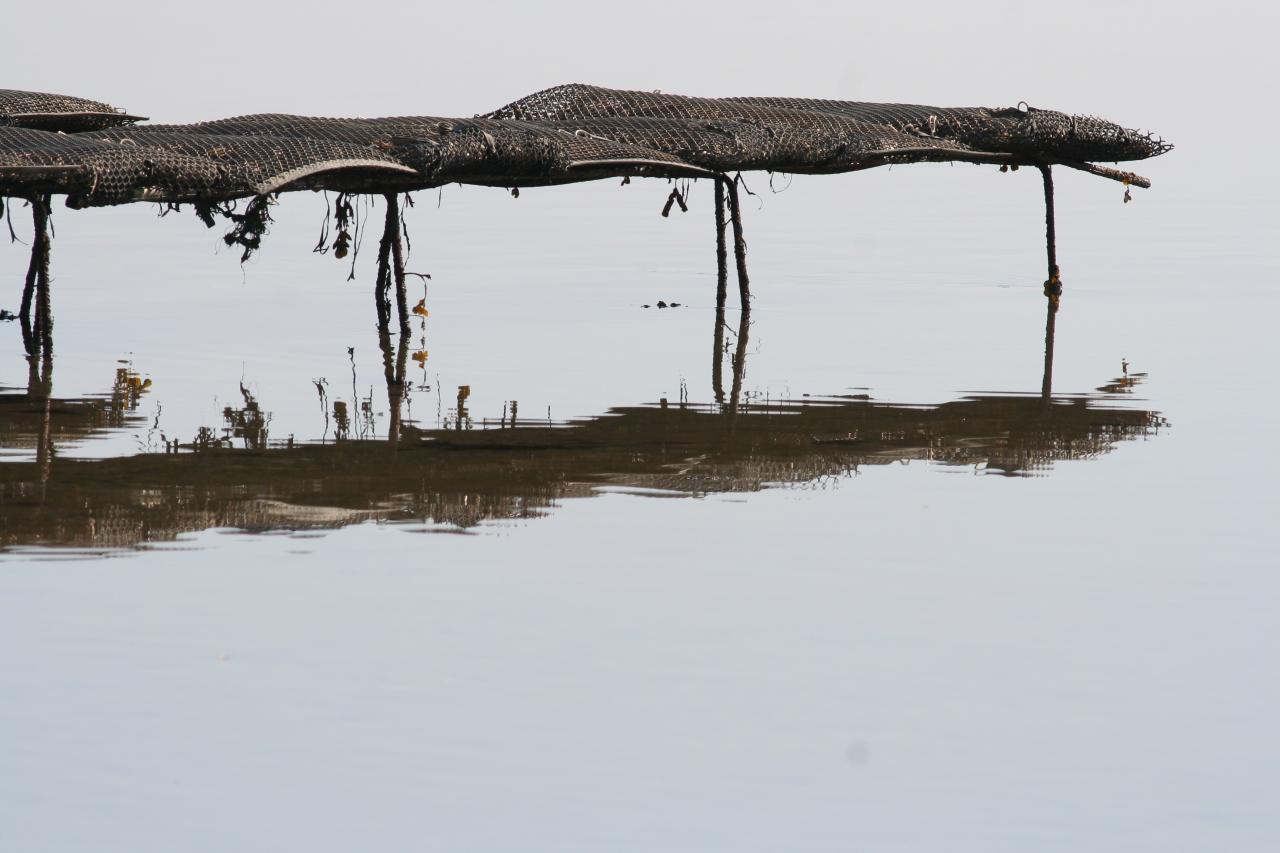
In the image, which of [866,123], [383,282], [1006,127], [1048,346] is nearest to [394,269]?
[383,282]

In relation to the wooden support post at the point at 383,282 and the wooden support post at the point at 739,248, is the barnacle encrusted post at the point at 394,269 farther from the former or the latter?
the wooden support post at the point at 739,248

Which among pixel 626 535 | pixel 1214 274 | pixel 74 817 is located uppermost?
pixel 1214 274

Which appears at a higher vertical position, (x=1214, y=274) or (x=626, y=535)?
(x=1214, y=274)

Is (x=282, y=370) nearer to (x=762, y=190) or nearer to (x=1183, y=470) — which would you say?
(x=1183, y=470)

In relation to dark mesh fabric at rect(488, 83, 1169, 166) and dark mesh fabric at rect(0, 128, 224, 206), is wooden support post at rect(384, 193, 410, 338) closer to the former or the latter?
dark mesh fabric at rect(488, 83, 1169, 166)

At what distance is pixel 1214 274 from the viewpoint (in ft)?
78.2

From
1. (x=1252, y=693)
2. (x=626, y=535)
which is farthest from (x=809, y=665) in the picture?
(x=626, y=535)

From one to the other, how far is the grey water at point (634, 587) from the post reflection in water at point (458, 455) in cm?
5

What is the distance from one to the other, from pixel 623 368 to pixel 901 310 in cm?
525

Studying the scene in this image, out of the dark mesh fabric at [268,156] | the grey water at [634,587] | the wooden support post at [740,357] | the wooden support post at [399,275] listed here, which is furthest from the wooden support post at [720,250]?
the dark mesh fabric at [268,156]

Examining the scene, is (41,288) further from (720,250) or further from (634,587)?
(634,587)

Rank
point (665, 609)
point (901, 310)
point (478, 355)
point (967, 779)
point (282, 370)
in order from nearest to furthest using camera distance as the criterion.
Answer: point (967, 779), point (665, 609), point (282, 370), point (478, 355), point (901, 310)

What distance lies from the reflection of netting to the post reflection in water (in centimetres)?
325

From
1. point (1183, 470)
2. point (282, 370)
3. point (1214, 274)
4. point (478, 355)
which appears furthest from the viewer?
point (1214, 274)
